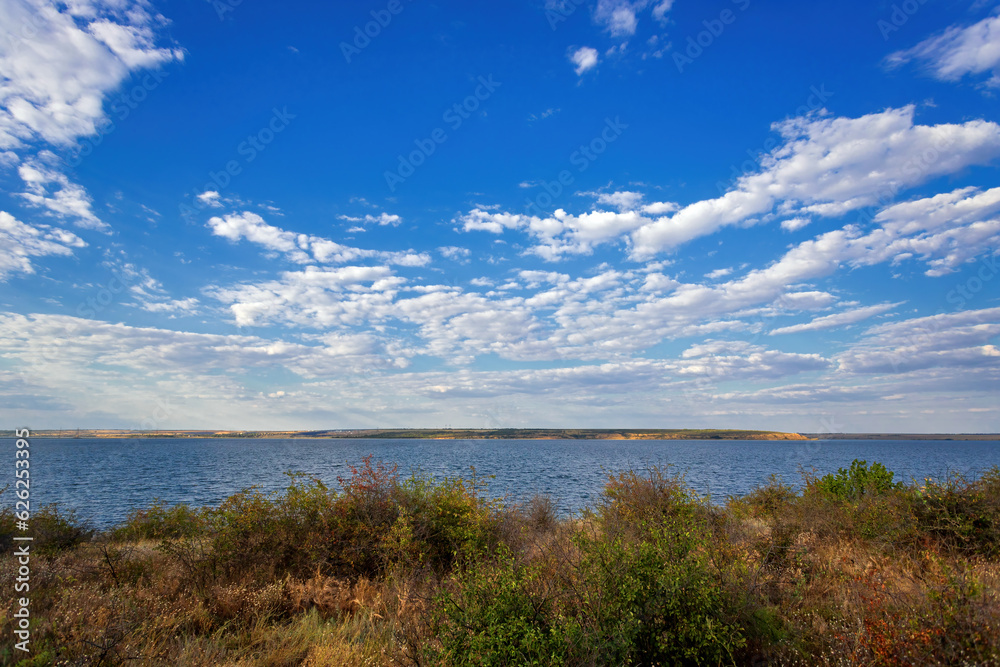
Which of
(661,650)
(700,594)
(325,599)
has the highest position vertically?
(700,594)

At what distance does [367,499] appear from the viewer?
1208 cm

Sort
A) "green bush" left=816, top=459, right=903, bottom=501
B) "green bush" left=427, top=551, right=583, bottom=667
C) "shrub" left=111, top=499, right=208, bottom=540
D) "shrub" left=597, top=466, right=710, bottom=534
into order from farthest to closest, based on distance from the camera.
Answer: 1. "green bush" left=816, top=459, right=903, bottom=501
2. "shrub" left=597, top=466, right=710, bottom=534
3. "shrub" left=111, top=499, right=208, bottom=540
4. "green bush" left=427, top=551, right=583, bottom=667

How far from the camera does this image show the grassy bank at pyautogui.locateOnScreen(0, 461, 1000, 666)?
17.8 feet

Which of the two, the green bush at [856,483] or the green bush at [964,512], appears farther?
the green bush at [856,483]

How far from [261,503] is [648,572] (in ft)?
30.4

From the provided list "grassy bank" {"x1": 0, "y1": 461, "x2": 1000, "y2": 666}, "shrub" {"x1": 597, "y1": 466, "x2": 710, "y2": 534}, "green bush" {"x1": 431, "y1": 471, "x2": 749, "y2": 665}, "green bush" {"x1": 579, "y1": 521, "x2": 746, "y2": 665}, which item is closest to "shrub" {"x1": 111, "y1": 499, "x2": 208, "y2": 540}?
"grassy bank" {"x1": 0, "y1": 461, "x2": 1000, "y2": 666}

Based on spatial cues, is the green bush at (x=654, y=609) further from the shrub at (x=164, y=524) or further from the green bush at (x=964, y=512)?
the shrub at (x=164, y=524)

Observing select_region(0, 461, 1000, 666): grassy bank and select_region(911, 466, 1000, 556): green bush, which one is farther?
select_region(911, 466, 1000, 556): green bush

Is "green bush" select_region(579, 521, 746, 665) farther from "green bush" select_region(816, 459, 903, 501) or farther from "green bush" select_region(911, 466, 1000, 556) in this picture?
"green bush" select_region(816, 459, 903, 501)

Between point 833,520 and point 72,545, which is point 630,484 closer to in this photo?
point 833,520

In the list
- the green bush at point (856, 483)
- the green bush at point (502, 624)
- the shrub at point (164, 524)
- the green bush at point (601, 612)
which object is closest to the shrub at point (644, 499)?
the green bush at point (856, 483)

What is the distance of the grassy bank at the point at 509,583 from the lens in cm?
542

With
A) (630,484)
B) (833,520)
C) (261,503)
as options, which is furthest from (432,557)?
(833,520)

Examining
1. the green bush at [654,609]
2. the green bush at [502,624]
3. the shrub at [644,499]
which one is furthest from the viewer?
the shrub at [644,499]
